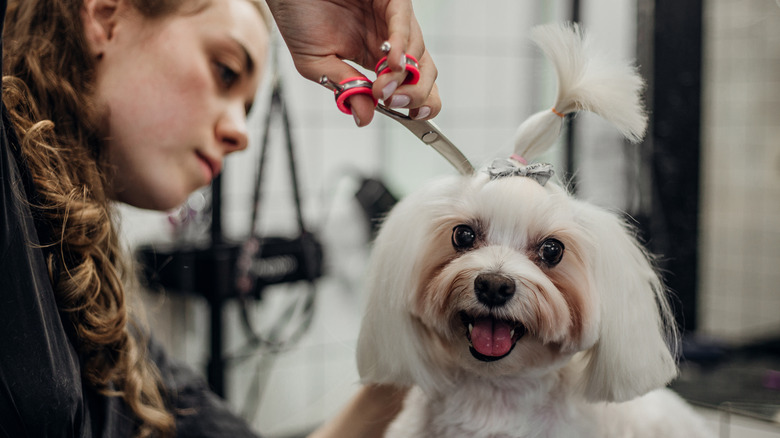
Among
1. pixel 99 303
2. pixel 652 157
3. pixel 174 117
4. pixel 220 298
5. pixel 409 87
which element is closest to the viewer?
pixel 409 87

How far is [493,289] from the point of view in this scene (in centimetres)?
68

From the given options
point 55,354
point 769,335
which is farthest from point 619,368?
point 769,335

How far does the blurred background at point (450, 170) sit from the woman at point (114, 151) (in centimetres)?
52

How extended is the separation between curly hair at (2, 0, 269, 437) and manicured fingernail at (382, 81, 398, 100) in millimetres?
419

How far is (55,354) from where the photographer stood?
69cm

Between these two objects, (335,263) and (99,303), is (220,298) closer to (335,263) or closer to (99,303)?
(335,263)

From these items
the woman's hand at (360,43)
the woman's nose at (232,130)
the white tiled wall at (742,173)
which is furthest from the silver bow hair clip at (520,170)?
the white tiled wall at (742,173)

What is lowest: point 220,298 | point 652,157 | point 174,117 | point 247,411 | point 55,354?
point 247,411

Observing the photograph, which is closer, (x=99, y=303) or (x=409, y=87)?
(x=409, y=87)

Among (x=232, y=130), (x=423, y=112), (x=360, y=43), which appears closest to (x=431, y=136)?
(x=423, y=112)

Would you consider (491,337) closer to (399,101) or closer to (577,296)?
(577,296)

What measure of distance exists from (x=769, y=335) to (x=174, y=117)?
2.07 metres

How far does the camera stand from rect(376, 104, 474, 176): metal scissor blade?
64cm

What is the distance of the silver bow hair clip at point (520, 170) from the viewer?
0.74 meters
